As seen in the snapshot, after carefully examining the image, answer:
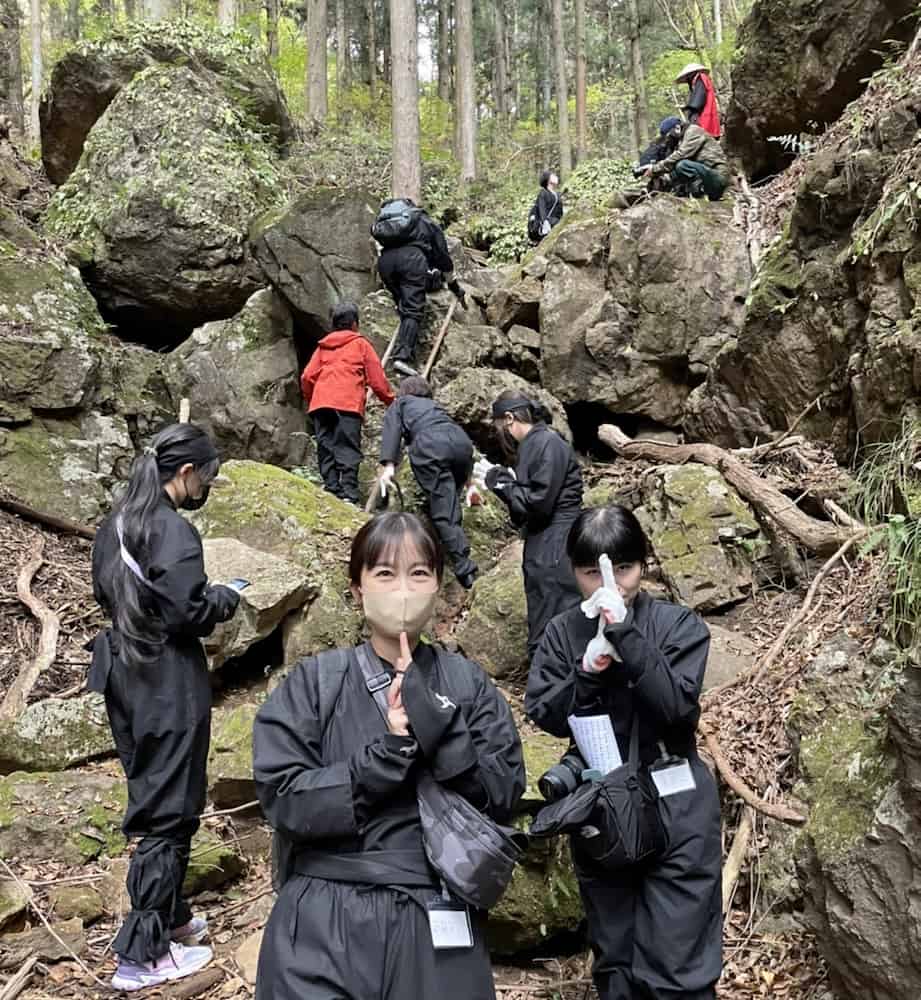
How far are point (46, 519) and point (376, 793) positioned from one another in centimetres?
805

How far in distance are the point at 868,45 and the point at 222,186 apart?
885 centimetres

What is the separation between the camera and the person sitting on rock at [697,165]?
36.8 ft

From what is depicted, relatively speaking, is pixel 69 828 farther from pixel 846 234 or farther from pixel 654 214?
pixel 654 214

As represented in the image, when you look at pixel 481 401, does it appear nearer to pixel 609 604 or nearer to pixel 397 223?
pixel 397 223

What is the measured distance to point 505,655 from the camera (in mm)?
6781

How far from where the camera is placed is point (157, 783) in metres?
3.53

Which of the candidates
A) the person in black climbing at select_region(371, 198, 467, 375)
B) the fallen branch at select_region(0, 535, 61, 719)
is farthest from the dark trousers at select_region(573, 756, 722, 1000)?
the person in black climbing at select_region(371, 198, 467, 375)

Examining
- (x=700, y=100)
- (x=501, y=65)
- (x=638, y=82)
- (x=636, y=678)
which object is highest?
(x=501, y=65)

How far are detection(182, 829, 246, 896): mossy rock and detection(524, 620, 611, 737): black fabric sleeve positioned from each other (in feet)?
8.38

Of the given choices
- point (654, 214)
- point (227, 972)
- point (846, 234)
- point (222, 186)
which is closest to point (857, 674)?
point (227, 972)

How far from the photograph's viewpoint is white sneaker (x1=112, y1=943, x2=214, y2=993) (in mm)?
3465


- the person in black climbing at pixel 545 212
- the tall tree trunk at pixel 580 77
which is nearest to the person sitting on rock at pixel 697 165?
the person in black climbing at pixel 545 212

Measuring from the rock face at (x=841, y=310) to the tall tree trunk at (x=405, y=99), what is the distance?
655cm

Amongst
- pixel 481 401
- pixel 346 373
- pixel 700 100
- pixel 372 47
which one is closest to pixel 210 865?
pixel 346 373
